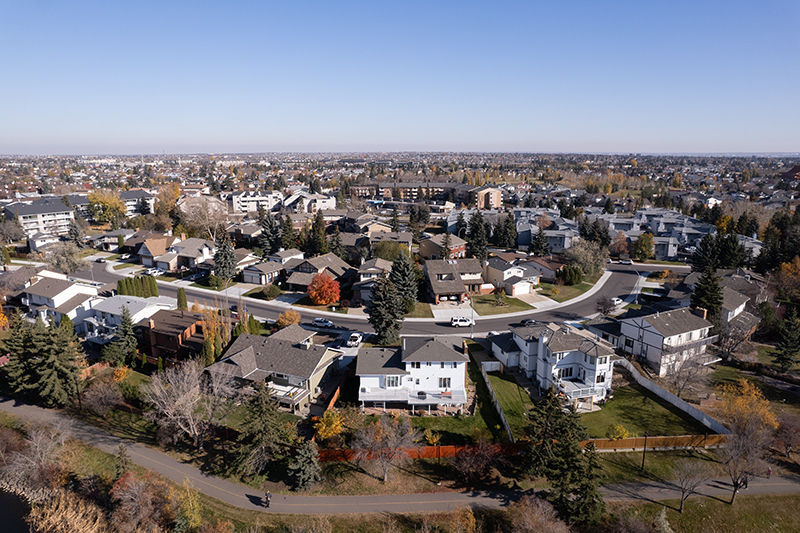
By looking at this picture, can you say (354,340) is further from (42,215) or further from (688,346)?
(42,215)

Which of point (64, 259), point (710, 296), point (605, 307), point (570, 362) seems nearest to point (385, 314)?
point (570, 362)

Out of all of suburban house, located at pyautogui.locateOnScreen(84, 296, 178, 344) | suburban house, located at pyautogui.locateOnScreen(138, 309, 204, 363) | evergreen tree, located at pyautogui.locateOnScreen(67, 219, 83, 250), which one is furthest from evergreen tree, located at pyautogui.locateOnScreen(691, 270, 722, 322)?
evergreen tree, located at pyautogui.locateOnScreen(67, 219, 83, 250)

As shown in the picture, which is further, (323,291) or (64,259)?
(64,259)

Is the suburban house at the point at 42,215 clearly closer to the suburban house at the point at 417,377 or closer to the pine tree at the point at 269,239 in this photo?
the pine tree at the point at 269,239

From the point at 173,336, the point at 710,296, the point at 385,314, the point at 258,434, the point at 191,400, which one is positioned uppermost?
the point at 710,296

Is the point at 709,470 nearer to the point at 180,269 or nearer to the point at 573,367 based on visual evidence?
the point at 573,367

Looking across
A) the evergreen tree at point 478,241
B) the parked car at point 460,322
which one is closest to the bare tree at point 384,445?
the parked car at point 460,322
